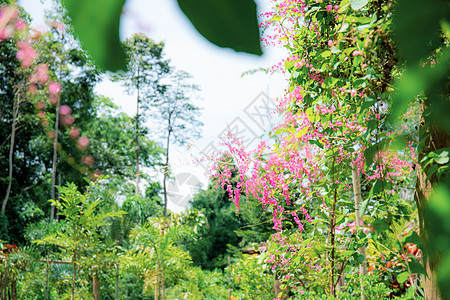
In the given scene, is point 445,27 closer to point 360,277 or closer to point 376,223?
point 376,223

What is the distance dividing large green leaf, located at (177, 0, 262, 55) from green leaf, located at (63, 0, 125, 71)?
1.2 inches

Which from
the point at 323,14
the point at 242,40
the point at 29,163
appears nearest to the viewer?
the point at 242,40

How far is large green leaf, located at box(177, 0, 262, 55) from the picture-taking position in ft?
0.48

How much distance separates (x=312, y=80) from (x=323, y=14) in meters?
0.25

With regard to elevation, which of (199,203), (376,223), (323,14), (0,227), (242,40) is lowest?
(242,40)

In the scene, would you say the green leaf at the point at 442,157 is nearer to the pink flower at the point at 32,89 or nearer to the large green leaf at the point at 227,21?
the large green leaf at the point at 227,21

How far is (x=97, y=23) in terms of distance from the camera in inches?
6.3

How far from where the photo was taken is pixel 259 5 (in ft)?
0.53

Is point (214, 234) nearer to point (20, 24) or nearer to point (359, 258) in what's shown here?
point (359, 258)

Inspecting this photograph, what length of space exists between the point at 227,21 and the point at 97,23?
2.2 inches

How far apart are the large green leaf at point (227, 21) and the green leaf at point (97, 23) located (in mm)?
30

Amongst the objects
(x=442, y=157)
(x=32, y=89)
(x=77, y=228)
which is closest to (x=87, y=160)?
(x=32, y=89)

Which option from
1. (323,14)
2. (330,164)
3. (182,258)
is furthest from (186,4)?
(182,258)

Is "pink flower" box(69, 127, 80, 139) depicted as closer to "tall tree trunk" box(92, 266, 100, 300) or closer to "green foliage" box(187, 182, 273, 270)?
"green foliage" box(187, 182, 273, 270)
